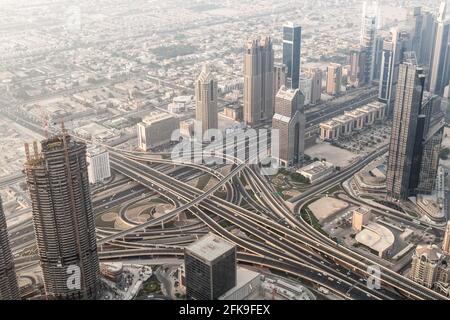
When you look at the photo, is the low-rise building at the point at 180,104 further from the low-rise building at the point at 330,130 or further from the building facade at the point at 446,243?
the building facade at the point at 446,243

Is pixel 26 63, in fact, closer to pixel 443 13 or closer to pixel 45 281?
pixel 45 281

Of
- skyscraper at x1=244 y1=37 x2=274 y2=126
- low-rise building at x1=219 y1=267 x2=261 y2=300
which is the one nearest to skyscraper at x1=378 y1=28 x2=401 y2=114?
skyscraper at x1=244 y1=37 x2=274 y2=126

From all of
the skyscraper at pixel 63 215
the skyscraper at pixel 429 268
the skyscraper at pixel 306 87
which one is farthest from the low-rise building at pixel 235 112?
the skyscraper at pixel 63 215

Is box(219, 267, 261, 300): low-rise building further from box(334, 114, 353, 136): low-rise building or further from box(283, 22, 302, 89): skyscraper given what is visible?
box(283, 22, 302, 89): skyscraper

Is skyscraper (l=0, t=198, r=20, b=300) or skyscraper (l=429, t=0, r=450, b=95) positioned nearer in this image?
skyscraper (l=0, t=198, r=20, b=300)

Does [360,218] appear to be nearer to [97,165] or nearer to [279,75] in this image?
[97,165]
